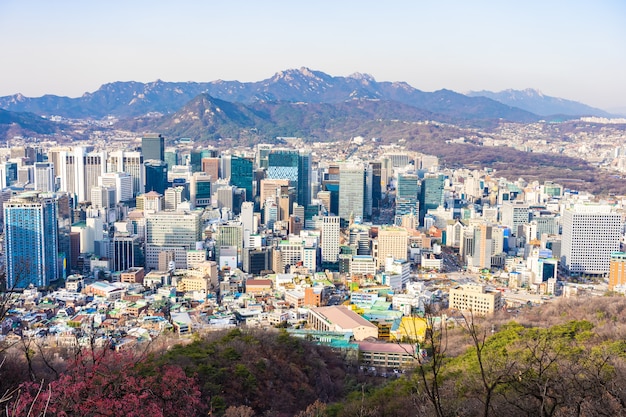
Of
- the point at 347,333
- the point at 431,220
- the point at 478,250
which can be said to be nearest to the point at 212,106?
the point at 431,220

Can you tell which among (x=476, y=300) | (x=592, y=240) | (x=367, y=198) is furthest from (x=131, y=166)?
(x=476, y=300)

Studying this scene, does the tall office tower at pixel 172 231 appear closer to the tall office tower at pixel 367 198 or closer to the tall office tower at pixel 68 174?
the tall office tower at pixel 367 198

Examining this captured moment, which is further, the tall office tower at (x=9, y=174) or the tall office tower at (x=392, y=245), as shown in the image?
the tall office tower at (x=9, y=174)

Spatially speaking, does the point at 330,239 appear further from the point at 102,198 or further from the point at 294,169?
the point at 102,198

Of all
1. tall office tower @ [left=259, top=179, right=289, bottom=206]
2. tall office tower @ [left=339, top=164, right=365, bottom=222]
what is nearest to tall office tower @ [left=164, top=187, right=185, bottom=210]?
tall office tower @ [left=259, top=179, right=289, bottom=206]

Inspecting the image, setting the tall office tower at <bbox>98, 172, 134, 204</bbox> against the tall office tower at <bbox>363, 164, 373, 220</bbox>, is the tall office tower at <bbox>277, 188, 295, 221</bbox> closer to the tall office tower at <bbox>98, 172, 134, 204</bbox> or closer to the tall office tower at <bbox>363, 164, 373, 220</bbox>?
the tall office tower at <bbox>363, 164, 373, 220</bbox>

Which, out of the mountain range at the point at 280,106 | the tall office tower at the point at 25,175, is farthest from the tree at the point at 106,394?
the mountain range at the point at 280,106
